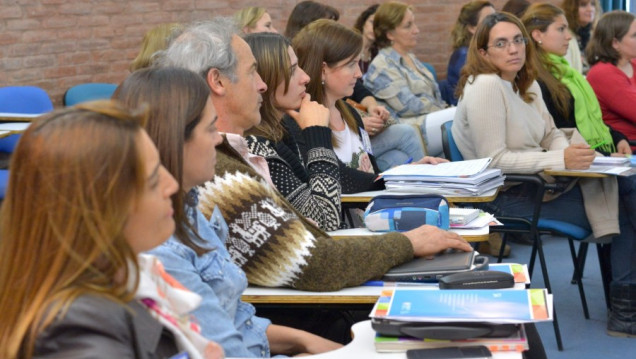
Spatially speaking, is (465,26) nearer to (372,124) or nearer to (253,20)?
(253,20)

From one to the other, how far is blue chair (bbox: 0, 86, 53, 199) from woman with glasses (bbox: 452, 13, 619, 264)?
7.05ft

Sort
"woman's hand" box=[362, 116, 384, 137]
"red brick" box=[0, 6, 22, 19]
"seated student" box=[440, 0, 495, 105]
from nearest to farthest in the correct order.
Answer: "woman's hand" box=[362, 116, 384, 137] → "red brick" box=[0, 6, 22, 19] → "seated student" box=[440, 0, 495, 105]

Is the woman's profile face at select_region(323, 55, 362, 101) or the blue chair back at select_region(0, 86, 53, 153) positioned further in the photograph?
the blue chair back at select_region(0, 86, 53, 153)

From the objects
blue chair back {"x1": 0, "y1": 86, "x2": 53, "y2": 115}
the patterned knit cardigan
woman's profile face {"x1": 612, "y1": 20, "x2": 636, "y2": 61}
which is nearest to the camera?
the patterned knit cardigan

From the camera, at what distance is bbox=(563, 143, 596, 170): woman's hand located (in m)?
3.89

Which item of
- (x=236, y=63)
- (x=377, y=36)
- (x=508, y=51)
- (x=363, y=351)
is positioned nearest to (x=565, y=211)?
(x=508, y=51)

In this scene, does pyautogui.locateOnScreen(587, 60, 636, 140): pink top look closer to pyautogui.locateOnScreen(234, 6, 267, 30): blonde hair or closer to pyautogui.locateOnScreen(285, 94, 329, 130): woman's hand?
pyautogui.locateOnScreen(234, 6, 267, 30): blonde hair

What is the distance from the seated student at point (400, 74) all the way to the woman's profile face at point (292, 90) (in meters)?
2.48

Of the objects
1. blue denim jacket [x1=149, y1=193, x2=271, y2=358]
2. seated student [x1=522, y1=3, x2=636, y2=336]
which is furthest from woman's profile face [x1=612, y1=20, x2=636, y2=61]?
blue denim jacket [x1=149, y1=193, x2=271, y2=358]

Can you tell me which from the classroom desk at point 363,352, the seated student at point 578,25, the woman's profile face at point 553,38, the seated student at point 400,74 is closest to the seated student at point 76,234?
the classroom desk at point 363,352

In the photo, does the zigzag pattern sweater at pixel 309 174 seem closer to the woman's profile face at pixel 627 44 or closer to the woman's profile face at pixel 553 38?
the woman's profile face at pixel 553 38

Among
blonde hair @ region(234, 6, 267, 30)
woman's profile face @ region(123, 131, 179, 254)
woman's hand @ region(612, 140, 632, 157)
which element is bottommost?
woman's hand @ region(612, 140, 632, 157)

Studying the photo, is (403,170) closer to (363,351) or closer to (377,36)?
(363,351)

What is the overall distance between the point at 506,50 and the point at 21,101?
8.10ft
